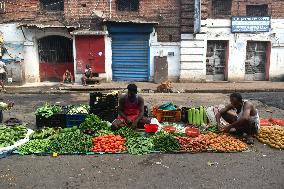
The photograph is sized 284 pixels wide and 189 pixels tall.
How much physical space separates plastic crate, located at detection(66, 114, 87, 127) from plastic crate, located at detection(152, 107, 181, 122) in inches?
92.5

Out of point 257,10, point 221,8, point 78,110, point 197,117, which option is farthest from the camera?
point 257,10

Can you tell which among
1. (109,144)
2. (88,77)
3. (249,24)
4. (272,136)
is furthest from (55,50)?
(272,136)

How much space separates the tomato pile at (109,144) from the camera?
775 centimetres

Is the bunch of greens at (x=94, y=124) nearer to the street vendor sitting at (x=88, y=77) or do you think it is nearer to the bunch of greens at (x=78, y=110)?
the bunch of greens at (x=78, y=110)

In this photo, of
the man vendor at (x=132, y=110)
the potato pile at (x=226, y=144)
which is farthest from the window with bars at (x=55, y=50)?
the potato pile at (x=226, y=144)

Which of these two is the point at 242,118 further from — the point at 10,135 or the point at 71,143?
the point at 10,135

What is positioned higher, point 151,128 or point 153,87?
point 153,87

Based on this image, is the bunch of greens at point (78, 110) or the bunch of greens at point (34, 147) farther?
the bunch of greens at point (78, 110)

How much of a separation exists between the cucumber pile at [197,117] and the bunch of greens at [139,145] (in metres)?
2.27

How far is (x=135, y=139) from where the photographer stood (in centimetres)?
830

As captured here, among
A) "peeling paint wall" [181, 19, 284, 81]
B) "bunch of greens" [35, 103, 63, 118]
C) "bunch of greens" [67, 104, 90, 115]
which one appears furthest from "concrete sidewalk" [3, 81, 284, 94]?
"bunch of greens" [35, 103, 63, 118]

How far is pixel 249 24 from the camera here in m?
20.1

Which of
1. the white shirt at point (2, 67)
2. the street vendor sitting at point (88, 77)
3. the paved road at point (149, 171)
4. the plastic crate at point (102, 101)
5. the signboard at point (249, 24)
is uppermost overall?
the signboard at point (249, 24)

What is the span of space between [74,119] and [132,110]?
1729 mm
